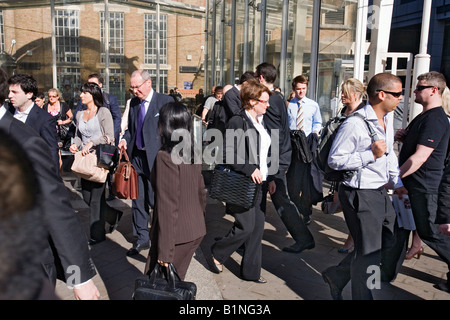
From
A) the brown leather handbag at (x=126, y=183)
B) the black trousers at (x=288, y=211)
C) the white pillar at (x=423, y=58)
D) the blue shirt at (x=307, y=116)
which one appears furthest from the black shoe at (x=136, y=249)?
the white pillar at (x=423, y=58)

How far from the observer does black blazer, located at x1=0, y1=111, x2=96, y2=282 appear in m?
1.66

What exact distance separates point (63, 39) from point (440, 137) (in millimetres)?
19252

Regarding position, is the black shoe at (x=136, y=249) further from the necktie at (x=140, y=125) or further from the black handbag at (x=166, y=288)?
the black handbag at (x=166, y=288)

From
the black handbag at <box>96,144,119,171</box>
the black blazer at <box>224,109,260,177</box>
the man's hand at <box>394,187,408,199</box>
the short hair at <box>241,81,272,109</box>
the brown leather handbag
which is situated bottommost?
the brown leather handbag

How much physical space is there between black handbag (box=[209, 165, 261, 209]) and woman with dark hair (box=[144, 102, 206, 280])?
2.36ft

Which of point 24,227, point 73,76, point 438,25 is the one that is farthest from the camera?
point 438,25

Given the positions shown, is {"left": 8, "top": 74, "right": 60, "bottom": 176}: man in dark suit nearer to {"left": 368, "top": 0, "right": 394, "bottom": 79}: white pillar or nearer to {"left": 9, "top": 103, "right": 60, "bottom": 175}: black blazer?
{"left": 9, "top": 103, "right": 60, "bottom": 175}: black blazer

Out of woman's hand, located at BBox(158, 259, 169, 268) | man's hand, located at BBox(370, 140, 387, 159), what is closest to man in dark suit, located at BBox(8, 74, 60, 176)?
woman's hand, located at BBox(158, 259, 169, 268)

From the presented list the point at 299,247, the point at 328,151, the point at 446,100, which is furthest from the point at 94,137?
the point at 446,100

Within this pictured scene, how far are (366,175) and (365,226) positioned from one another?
1.19 ft

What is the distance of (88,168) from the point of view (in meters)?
4.82
